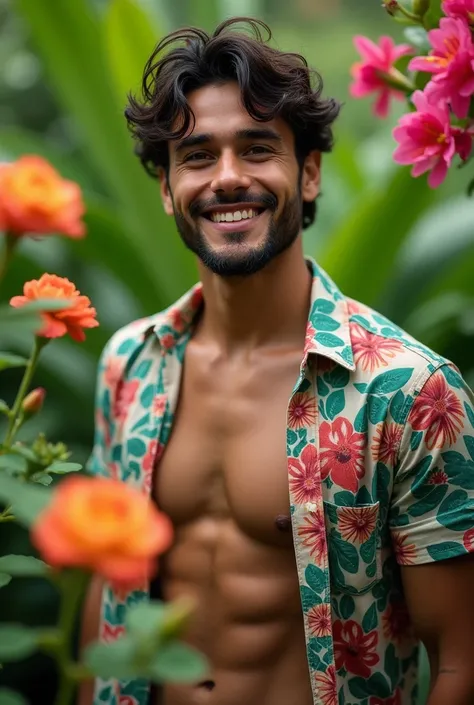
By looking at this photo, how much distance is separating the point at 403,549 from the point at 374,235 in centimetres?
125

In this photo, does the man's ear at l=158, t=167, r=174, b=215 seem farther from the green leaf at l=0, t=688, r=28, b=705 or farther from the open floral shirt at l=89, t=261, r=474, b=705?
the green leaf at l=0, t=688, r=28, b=705

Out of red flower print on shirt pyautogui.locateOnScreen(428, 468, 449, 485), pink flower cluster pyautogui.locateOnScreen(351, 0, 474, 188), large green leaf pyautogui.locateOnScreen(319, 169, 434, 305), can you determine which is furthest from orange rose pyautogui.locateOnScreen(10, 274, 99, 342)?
large green leaf pyautogui.locateOnScreen(319, 169, 434, 305)

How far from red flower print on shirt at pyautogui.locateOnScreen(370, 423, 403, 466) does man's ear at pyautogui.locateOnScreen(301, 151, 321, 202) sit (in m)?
0.45

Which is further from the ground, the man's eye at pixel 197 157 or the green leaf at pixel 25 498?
the man's eye at pixel 197 157

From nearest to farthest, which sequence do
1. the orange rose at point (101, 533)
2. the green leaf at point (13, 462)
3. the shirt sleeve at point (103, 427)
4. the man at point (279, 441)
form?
the orange rose at point (101, 533) → the green leaf at point (13, 462) → the man at point (279, 441) → the shirt sleeve at point (103, 427)

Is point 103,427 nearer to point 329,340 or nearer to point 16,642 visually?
point 329,340

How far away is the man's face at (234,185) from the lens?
1397mm

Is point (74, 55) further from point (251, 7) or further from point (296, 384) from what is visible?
point (296, 384)

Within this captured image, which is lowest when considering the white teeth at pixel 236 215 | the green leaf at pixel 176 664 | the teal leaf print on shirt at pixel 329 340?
the green leaf at pixel 176 664

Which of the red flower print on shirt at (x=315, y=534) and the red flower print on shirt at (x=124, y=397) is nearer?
the red flower print on shirt at (x=315, y=534)

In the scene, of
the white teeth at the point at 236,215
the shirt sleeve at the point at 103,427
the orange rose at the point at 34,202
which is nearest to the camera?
the orange rose at the point at 34,202

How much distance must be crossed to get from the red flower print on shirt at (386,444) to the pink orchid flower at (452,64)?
42 centimetres

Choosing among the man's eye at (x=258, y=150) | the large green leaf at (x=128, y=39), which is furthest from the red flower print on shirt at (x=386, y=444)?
the large green leaf at (x=128, y=39)

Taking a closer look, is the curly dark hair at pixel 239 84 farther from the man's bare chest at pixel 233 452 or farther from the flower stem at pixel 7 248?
the flower stem at pixel 7 248
